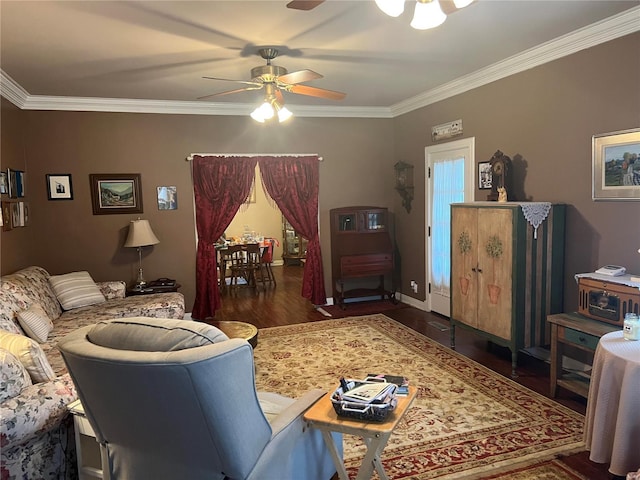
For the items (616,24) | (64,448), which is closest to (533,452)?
(64,448)

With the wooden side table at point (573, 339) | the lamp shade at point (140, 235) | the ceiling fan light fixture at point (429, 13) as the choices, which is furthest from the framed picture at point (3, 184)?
the wooden side table at point (573, 339)

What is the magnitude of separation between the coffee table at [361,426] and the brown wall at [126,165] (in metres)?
4.06

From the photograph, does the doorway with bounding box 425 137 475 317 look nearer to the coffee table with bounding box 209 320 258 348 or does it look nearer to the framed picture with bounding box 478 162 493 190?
the framed picture with bounding box 478 162 493 190

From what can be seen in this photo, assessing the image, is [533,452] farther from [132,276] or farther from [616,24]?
[132,276]

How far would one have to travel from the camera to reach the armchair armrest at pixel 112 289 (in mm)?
4914

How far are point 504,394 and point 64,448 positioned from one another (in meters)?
2.92

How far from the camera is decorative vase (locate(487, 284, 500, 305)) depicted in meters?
3.77

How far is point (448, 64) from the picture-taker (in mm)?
4121

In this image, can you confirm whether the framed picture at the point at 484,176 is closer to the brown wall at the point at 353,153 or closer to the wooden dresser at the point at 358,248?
the brown wall at the point at 353,153

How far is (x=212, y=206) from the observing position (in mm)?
5645

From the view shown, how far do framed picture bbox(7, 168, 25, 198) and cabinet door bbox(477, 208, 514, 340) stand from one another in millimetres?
4552

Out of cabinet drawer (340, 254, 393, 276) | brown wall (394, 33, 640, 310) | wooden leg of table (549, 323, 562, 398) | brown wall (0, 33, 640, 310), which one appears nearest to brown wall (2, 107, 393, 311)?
brown wall (0, 33, 640, 310)

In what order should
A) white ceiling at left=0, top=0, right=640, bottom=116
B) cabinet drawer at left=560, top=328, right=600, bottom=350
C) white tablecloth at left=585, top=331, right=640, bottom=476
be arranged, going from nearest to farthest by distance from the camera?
white tablecloth at left=585, top=331, right=640, bottom=476
white ceiling at left=0, top=0, right=640, bottom=116
cabinet drawer at left=560, top=328, right=600, bottom=350

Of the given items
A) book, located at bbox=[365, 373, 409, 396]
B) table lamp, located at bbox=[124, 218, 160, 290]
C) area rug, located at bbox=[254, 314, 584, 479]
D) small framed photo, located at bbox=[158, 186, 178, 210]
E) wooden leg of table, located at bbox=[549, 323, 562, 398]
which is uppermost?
small framed photo, located at bbox=[158, 186, 178, 210]
